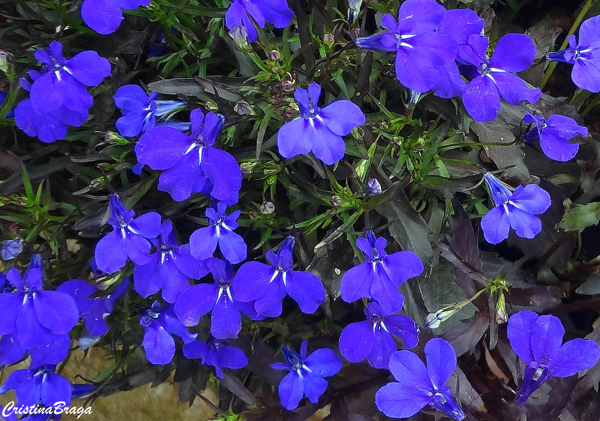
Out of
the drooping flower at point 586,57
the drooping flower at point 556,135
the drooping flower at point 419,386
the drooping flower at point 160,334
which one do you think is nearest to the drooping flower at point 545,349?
the drooping flower at point 419,386

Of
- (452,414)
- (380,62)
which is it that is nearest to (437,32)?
(380,62)

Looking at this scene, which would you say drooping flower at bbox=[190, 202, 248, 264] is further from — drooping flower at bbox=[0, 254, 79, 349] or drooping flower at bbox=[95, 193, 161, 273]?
drooping flower at bbox=[0, 254, 79, 349]

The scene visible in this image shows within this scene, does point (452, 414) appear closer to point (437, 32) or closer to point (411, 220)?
point (411, 220)

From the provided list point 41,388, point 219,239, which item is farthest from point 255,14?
point 41,388

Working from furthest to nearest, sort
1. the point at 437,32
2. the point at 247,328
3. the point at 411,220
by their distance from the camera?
the point at 247,328, the point at 411,220, the point at 437,32

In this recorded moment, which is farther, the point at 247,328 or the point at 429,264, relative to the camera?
the point at 247,328

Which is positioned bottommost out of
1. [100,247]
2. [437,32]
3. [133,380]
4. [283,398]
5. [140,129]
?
[133,380]

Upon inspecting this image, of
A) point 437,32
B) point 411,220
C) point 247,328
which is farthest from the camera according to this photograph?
point 247,328

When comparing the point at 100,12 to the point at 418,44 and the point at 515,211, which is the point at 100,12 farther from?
the point at 515,211
